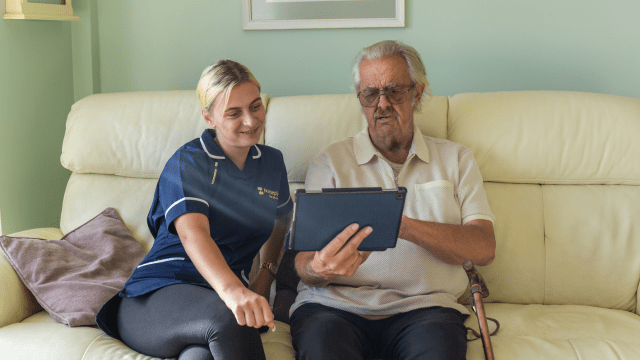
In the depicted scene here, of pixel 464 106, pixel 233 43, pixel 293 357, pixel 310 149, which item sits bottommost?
pixel 293 357

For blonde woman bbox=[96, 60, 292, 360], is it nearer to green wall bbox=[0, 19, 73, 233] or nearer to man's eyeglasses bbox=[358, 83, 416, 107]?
man's eyeglasses bbox=[358, 83, 416, 107]

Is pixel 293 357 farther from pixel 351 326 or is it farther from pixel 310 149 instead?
pixel 310 149

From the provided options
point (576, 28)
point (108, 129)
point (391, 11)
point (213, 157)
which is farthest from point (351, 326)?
point (576, 28)

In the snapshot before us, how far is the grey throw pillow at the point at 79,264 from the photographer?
1466 millimetres

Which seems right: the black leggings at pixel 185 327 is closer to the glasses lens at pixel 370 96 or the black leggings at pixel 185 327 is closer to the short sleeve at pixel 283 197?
the short sleeve at pixel 283 197

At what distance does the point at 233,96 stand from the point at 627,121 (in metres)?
1.30

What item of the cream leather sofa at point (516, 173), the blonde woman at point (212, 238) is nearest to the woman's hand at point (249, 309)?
the blonde woman at point (212, 238)

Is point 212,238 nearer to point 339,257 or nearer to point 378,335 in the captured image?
point 339,257

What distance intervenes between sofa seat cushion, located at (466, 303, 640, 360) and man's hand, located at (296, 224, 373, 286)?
40 centimetres

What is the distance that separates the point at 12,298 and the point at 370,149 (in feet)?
3.63

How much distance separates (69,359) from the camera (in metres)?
1.29

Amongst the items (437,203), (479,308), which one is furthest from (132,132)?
(479,308)

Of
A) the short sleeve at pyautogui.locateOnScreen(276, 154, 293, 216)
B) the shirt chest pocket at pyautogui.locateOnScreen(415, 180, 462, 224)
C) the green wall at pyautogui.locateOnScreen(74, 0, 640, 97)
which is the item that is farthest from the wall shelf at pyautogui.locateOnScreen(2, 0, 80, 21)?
the shirt chest pocket at pyautogui.locateOnScreen(415, 180, 462, 224)

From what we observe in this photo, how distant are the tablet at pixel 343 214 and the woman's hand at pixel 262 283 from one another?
17.7 inches
